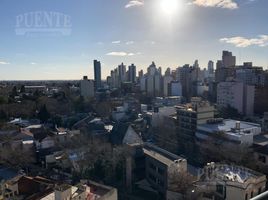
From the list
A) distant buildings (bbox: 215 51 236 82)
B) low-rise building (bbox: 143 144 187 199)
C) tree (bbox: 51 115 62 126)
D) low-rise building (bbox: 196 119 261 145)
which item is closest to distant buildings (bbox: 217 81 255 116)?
low-rise building (bbox: 196 119 261 145)

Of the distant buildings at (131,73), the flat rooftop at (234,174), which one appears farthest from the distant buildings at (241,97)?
the distant buildings at (131,73)

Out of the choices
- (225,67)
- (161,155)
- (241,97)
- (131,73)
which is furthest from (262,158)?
(131,73)

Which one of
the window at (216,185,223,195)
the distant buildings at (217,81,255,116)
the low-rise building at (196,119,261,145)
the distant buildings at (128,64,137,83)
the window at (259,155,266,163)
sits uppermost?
the distant buildings at (128,64,137,83)

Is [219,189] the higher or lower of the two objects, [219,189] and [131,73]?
the lower

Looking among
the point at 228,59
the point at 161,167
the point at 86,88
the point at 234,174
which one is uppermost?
the point at 228,59

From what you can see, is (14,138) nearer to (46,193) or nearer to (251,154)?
(46,193)

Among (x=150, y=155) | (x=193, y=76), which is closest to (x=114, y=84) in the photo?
(x=193, y=76)

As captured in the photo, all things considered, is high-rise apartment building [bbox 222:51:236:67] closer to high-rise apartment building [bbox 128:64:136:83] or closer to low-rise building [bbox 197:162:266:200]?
high-rise apartment building [bbox 128:64:136:83]

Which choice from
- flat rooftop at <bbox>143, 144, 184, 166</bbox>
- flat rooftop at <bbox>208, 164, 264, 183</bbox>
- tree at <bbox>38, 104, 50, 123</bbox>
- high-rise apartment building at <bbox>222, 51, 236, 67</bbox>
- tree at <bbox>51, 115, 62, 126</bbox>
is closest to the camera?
flat rooftop at <bbox>208, 164, 264, 183</bbox>

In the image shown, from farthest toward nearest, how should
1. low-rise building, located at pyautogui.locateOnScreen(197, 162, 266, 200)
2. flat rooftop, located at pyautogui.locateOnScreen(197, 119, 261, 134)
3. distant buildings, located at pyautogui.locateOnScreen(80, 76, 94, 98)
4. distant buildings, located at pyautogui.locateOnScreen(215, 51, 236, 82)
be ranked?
distant buildings, located at pyautogui.locateOnScreen(215, 51, 236, 82) < distant buildings, located at pyautogui.locateOnScreen(80, 76, 94, 98) < flat rooftop, located at pyautogui.locateOnScreen(197, 119, 261, 134) < low-rise building, located at pyautogui.locateOnScreen(197, 162, 266, 200)

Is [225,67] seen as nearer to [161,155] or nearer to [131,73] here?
[131,73]

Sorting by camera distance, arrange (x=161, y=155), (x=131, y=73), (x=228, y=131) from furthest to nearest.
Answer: (x=131, y=73), (x=228, y=131), (x=161, y=155)
